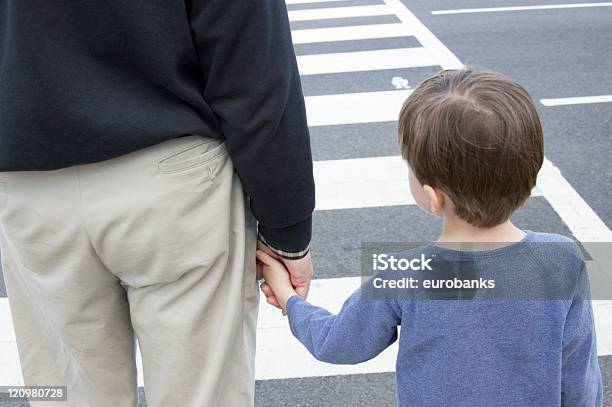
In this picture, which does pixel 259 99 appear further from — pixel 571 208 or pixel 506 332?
pixel 571 208

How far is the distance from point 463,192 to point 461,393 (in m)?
0.38

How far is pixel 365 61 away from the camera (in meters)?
7.00

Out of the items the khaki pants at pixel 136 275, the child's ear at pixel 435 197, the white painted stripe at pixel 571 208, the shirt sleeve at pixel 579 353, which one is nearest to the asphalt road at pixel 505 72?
the white painted stripe at pixel 571 208

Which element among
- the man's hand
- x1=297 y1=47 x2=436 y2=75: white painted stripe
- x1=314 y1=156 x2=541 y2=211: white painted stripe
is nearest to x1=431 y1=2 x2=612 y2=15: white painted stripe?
x1=297 y1=47 x2=436 y2=75: white painted stripe

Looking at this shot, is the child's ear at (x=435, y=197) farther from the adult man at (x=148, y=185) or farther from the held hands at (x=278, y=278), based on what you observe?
the held hands at (x=278, y=278)

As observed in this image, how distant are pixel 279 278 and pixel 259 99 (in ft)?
1.60

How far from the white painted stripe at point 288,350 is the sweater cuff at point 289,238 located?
1.28 metres

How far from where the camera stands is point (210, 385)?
171 centimetres

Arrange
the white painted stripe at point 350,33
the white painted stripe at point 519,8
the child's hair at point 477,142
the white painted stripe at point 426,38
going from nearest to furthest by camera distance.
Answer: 1. the child's hair at point 477,142
2. the white painted stripe at point 426,38
3. the white painted stripe at point 350,33
4. the white painted stripe at point 519,8

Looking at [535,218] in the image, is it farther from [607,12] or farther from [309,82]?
[607,12]

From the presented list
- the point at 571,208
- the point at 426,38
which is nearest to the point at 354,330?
the point at 571,208

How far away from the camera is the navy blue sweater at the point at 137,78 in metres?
1.37

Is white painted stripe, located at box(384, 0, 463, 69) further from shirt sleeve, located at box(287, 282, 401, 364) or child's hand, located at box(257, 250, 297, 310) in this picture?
shirt sleeve, located at box(287, 282, 401, 364)

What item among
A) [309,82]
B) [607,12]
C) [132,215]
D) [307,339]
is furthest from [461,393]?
[607,12]
